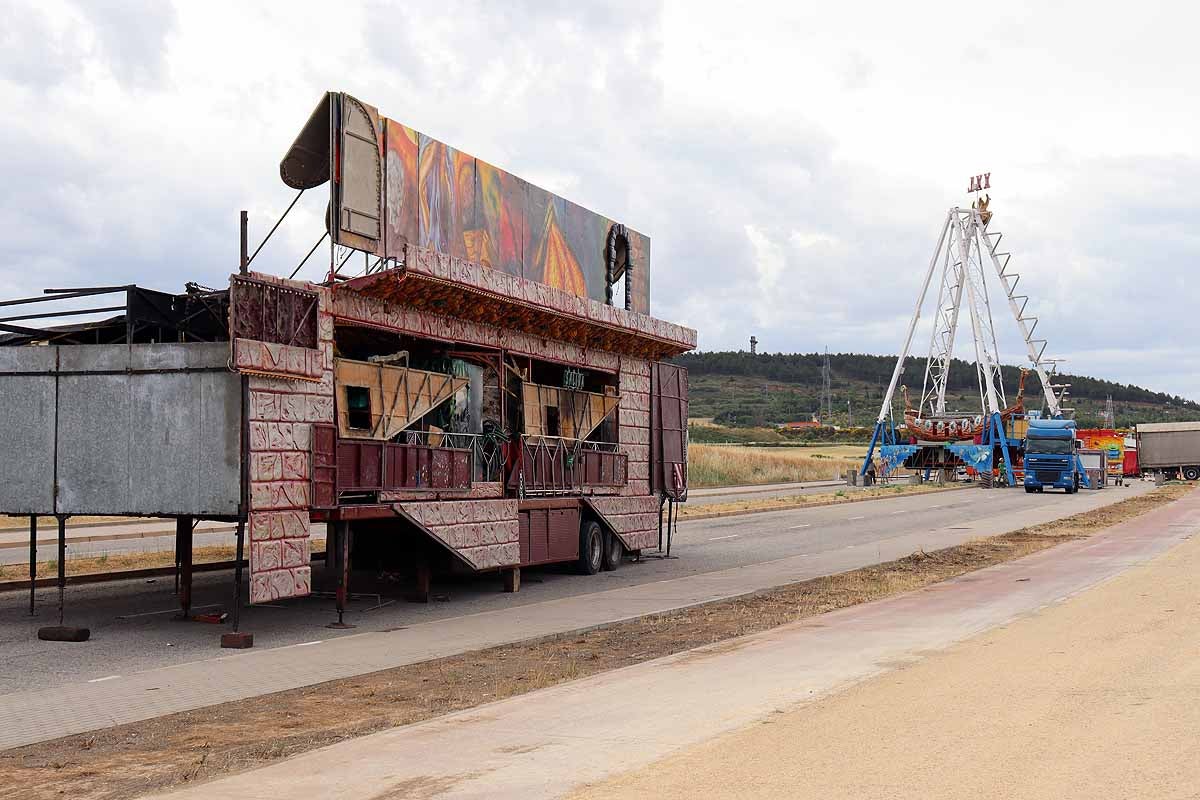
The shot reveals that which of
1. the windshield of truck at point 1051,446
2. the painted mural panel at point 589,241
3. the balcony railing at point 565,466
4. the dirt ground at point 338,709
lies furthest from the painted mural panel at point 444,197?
the windshield of truck at point 1051,446

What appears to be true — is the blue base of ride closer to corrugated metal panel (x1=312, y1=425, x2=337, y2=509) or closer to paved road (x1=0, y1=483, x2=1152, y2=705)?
paved road (x1=0, y1=483, x2=1152, y2=705)

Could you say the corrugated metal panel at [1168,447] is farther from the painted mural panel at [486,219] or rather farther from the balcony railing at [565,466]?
the balcony railing at [565,466]

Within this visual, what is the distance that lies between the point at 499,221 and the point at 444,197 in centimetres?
184

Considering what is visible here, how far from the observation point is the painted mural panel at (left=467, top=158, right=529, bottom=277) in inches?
758

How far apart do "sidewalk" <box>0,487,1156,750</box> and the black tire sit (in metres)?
1.79

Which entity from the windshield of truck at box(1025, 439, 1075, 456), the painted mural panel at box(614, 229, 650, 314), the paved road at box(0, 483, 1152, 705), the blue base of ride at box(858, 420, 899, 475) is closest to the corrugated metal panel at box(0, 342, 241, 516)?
the paved road at box(0, 483, 1152, 705)

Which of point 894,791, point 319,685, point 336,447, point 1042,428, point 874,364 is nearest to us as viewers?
point 894,791

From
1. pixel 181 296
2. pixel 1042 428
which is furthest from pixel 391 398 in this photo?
pixel 1042 428

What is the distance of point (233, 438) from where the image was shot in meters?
13.6

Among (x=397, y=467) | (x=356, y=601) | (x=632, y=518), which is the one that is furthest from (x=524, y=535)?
(x=632, y=518)

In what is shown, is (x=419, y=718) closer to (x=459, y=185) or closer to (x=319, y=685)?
(x=319, y=685)

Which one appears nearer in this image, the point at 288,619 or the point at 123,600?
the point at 288,619

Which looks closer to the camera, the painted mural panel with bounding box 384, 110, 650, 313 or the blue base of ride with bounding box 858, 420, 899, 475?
the painted mural panel with bounding box 384, 110, 650, 313

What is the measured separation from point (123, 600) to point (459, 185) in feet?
25.7
